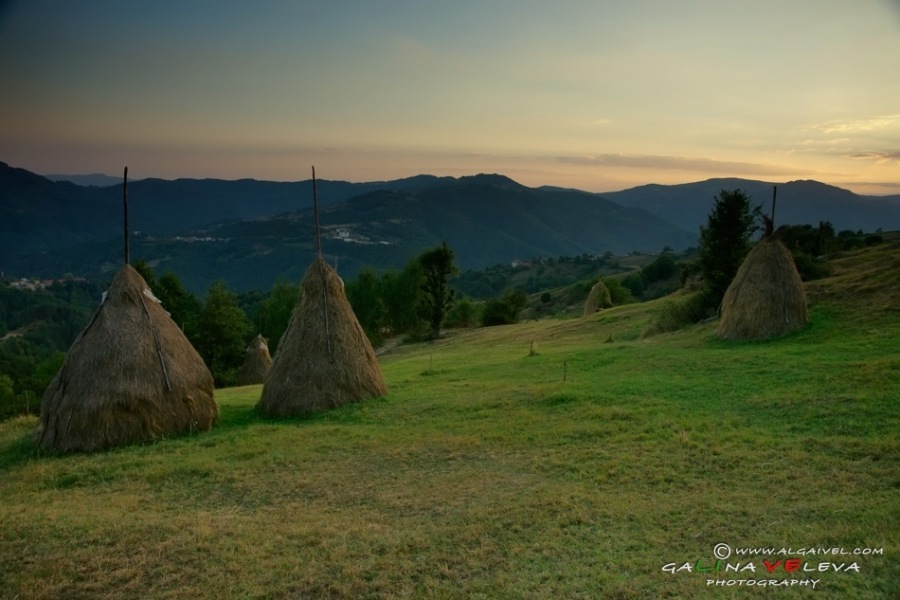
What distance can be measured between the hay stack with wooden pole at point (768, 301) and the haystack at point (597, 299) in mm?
22937

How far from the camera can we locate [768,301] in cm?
1923

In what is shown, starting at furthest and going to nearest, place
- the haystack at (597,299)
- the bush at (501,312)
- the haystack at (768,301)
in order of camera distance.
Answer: the bush at (501,312)
the haystack at (597,299)
the haystack at (768,301)

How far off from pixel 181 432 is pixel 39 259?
746 ft

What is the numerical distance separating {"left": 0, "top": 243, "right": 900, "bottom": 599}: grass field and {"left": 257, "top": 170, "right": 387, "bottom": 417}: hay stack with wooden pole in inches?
29.8

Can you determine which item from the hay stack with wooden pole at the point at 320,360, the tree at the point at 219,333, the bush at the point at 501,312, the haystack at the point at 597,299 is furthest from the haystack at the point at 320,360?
the bush at the point at 501,312

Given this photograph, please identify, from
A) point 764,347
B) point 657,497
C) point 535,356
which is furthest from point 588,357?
point 657,497

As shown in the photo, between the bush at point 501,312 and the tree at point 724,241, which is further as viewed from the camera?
the bush at point 501,312

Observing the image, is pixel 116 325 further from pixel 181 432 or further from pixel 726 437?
pixel 726 437

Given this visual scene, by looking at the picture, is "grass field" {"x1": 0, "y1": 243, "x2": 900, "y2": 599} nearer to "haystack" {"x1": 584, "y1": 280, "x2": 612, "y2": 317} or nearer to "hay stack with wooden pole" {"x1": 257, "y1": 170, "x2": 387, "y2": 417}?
"hay stack with wooden pole" {"x1": 257, "y1": 170, "x2": 387, "y2": 417}

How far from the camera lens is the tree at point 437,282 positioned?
130ft

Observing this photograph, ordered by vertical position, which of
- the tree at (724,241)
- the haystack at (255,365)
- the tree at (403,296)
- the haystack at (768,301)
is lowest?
the haystack at (255,365)

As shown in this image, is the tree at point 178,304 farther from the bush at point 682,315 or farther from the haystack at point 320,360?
the bush at point 682,315

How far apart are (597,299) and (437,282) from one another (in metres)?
13.8

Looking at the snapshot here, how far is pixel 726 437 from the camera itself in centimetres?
1023
